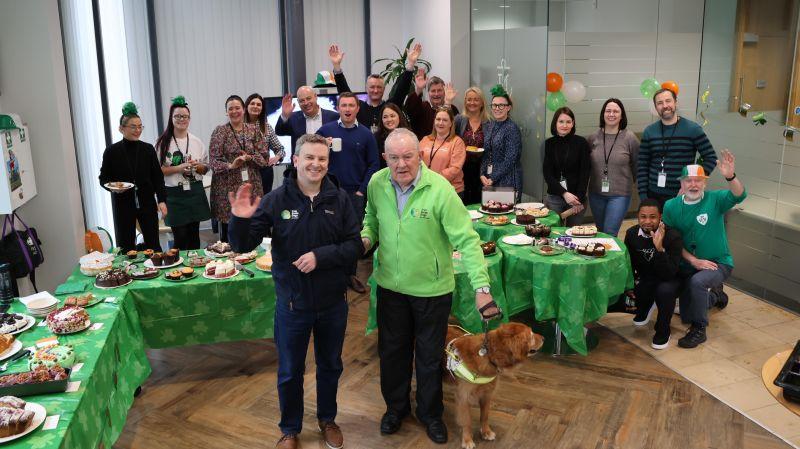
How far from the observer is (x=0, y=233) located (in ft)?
12.6

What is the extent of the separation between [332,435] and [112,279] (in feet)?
4.60

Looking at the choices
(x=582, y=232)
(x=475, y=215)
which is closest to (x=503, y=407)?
(x=582, y=232)

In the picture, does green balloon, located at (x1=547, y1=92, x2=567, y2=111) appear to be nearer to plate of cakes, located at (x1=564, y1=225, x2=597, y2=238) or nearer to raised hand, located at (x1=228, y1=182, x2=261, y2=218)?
plate of cakes, located at (x1=564, y1=225, x2=597, y2=238)

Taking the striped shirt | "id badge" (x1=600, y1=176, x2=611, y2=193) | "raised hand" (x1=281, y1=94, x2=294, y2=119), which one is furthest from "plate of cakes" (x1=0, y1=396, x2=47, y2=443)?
"raised hand" (x1=281, y1=94, x2=294, y2=119)

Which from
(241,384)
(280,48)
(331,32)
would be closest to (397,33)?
(331,32)

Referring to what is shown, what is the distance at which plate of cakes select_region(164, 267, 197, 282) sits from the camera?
3557 millimetres

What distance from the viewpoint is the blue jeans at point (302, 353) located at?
286 centimetres

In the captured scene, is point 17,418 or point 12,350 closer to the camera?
point 17,418

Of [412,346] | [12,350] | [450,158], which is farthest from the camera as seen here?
[450,158]

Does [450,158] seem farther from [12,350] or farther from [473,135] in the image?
[12,350]

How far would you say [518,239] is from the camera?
411 centimetres

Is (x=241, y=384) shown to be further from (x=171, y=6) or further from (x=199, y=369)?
Answer: (x=171, y=6)

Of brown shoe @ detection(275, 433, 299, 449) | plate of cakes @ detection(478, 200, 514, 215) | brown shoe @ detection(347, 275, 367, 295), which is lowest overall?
brown shoe @ detection(275, 433, 299, 449)

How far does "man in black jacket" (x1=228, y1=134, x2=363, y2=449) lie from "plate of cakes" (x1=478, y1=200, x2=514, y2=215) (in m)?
2.07
